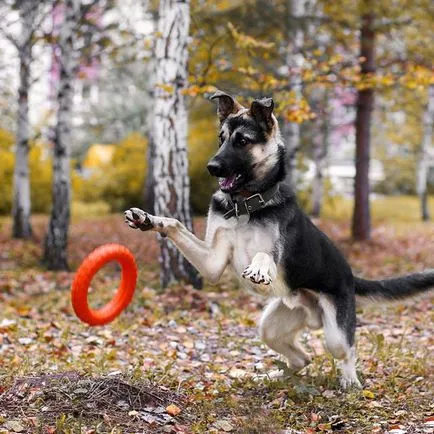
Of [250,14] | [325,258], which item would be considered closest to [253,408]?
[325,258]

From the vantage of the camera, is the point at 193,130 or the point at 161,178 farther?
the point at 193,130

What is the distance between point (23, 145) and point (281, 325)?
9.99m

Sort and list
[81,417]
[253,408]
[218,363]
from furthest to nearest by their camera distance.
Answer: [218,363] < [253,408] < [81,417]

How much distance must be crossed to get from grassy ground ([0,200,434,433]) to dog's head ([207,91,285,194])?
1572 mm

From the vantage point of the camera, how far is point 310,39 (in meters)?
15.2

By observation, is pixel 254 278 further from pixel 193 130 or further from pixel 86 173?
pixel 86 173

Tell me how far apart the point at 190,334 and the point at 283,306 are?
1893 millimetres

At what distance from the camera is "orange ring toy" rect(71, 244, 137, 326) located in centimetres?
490

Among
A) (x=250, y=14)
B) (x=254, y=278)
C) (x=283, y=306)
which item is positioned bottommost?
(x=283, y=306)

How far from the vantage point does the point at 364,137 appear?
1430cm

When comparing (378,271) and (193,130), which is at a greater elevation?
(193,130)

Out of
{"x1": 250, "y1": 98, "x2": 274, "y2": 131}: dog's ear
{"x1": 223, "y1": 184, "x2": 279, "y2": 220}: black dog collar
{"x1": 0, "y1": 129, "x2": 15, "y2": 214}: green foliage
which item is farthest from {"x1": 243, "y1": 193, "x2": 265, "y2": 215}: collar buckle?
{"x1": 0, "y1": 129, "x2": 15, "y2": 214}: green foliage

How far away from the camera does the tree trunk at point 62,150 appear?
1105 centimetres

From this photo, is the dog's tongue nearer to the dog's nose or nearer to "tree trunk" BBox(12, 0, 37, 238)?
the dog's nose
